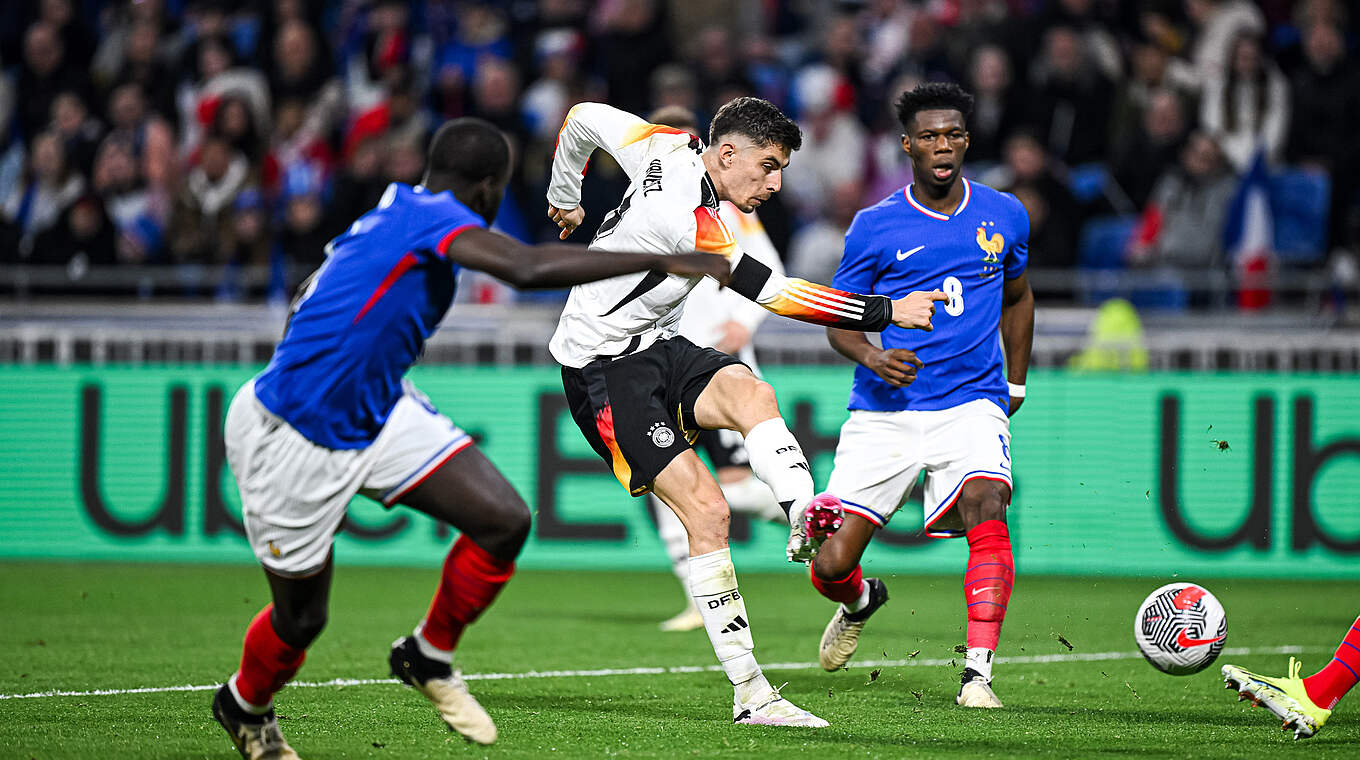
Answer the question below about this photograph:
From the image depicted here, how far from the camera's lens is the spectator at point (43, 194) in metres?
15.0

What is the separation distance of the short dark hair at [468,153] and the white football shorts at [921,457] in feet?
7.58

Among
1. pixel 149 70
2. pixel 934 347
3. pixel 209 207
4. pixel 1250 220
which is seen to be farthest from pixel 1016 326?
pixel 149 70

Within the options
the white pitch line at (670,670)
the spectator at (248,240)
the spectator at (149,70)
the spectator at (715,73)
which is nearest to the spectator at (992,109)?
the spectator at (715,73)

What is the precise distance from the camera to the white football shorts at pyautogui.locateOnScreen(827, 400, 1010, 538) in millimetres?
6906

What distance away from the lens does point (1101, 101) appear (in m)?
14.5

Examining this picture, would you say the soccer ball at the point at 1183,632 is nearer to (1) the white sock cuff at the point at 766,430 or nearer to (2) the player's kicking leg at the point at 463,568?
(1) the white sock cuff at the point at 766,430

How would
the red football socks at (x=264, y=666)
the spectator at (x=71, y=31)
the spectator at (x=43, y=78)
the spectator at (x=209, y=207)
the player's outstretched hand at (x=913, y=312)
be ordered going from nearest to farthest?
the red football socks at (x=264, y=666), the player's outstretched hand at (x=913, y=312), the spectator at (x=209, y=207), the spectator at (x=43, y=78), the spectator at (x=71, y=31)

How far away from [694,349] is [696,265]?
1.53 m

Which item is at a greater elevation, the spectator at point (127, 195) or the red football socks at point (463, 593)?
the spectator at point (127, 195)

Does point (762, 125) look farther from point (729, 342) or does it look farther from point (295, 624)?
point (729, 342)

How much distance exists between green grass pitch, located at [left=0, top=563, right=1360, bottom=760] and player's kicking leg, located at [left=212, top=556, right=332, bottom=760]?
269mm

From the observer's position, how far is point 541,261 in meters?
4.96

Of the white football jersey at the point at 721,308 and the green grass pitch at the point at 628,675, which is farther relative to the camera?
the white football jersey at the point at 721,308

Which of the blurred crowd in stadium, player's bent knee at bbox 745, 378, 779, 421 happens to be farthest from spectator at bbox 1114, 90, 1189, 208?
player's bent knee at bbox 745, 378, 779, 421
